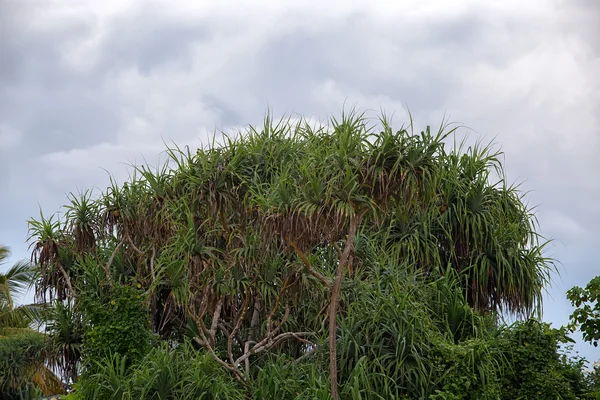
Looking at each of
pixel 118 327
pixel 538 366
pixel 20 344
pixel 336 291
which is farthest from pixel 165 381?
pixel 20 344

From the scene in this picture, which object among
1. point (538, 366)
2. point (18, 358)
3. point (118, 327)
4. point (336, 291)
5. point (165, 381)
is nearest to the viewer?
point (336, 291)

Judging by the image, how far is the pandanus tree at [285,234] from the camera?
7.70 meters

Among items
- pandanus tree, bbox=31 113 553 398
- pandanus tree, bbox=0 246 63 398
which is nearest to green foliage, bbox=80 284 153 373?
pandanus tree, bbox=31 113 553 398

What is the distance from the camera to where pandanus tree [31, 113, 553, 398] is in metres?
7.70

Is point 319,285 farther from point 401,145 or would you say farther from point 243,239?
point 401,145

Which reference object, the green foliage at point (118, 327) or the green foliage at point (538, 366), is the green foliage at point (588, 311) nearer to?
the green foliage at point (538, 366)

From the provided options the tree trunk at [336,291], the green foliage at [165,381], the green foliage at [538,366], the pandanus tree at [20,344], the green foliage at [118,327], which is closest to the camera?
the tree trunk at [336,291]

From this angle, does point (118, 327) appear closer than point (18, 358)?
Yes

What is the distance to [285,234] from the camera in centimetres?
773

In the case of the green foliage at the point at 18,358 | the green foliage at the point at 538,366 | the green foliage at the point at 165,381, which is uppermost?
the green foliage at the point at 18,358

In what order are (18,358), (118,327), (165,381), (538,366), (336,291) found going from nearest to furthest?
(336,291) → (165,381) → (538,366) → (118,327) → (18,358)

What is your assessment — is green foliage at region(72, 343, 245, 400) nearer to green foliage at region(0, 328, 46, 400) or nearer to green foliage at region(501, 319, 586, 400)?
green foliage at region(501, 319, 586, 400)

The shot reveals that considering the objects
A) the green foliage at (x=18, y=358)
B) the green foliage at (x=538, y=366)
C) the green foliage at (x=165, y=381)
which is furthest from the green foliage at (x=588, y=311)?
the green foliage at (x=18, y=358)

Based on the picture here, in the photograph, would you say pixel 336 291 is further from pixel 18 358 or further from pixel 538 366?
pixel 18 358
